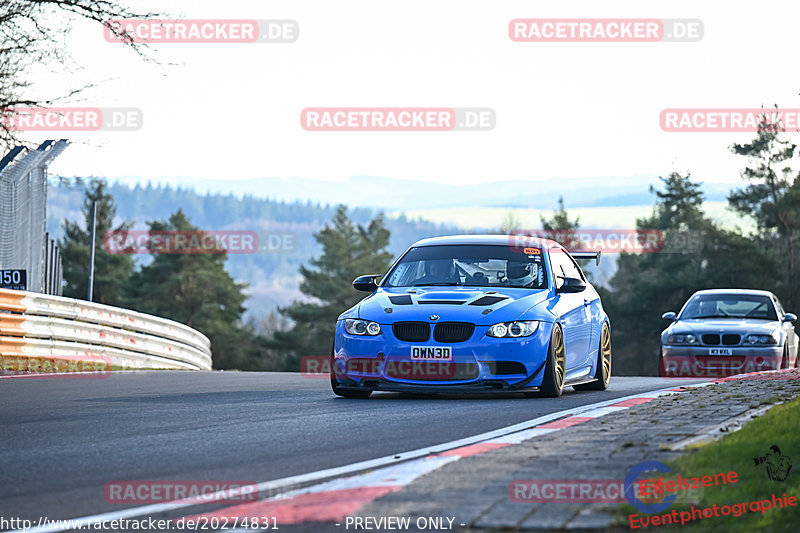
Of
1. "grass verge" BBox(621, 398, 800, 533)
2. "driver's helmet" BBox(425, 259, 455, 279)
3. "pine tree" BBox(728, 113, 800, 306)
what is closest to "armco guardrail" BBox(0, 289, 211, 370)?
"driver's helmet" BBox(425, 259, 455, 279)

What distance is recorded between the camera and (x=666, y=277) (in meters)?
60.4

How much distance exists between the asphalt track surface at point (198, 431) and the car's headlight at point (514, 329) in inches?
25.0

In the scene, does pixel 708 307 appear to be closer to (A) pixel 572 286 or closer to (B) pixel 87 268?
(A) pixel 572 286

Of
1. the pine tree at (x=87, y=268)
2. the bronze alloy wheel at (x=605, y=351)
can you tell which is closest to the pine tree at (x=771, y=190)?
the pine tree at (x=87, y=268)

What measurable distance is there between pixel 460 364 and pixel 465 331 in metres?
0.31

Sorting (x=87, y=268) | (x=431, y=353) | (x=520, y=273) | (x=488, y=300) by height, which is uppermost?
(x=87, y=268)

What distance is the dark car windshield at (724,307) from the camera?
19.1 metres

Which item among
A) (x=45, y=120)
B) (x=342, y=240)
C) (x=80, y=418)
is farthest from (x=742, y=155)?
(x=80, y=418)

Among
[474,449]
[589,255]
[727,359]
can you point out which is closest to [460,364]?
[589,255]

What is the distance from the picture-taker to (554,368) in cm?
1121

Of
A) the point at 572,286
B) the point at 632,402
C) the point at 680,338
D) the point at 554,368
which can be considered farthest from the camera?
the point at 680,338

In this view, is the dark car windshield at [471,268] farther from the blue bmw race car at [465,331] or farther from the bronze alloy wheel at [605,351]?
the bronze alloy wheel at [605,351]

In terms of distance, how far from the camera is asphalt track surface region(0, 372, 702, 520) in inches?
240

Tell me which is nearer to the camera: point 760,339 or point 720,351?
point 720,351
